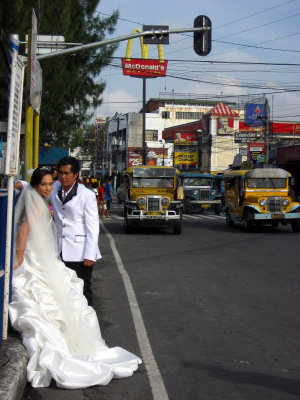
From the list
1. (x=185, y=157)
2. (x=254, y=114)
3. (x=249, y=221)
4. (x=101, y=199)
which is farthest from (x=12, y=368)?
(x=185, y=157)

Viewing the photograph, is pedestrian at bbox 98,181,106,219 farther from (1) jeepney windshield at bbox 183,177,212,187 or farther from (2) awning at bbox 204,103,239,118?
(2) awning at bbox 204,103,239,118

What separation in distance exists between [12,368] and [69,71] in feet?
60.6

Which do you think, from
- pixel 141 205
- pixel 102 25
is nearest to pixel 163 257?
pixel 141 205

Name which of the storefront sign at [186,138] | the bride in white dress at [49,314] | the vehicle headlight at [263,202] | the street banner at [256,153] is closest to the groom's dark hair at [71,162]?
the bride in white dress at [49,314]

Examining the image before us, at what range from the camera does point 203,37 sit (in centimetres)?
1594

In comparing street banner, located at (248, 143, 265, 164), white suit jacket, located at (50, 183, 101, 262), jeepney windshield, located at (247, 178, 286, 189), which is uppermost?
street banner, located at (248, 143, 265, 164)

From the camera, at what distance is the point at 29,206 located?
538cm

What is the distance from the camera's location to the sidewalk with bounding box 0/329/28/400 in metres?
3.87

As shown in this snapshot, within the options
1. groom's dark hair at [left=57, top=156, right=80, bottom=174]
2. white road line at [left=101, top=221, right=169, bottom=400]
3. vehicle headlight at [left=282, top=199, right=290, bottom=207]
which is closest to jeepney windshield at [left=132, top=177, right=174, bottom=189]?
vehicle headlight at [left=282, top=199, right=290, bottom=207]

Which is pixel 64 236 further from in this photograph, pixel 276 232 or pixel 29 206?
pixel 276 232

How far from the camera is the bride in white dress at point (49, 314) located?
4520 millimetres

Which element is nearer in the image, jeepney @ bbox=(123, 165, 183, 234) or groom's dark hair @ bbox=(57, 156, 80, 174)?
groom's dark hair @ bbox=(57, 156, 80, 174)

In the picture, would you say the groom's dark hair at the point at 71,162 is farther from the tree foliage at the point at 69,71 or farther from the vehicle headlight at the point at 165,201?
the vehicle headlight at the point at 165,201

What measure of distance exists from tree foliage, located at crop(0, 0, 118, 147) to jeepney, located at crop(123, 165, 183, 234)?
3441 mm
